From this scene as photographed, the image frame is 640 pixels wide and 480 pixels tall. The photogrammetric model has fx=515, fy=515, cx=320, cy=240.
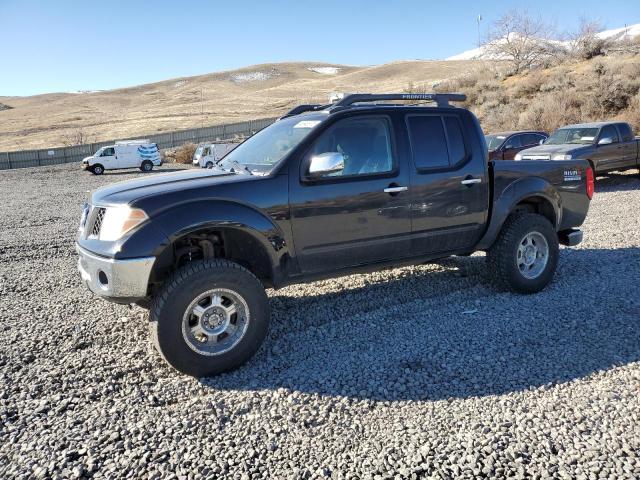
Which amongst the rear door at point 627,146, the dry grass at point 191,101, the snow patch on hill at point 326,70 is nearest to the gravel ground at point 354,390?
the rear door at point 627,146

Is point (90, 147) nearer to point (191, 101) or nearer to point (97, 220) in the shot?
point (97, 220)

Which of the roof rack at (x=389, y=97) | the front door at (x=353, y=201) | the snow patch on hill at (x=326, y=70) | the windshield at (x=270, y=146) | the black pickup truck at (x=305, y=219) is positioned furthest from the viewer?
the snow patch on hill at (x=326, y=70)

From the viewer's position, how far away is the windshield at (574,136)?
525 inches

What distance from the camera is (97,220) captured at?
396 cm

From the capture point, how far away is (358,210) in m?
4.35

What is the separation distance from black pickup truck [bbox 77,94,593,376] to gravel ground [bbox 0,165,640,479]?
1.40 feet

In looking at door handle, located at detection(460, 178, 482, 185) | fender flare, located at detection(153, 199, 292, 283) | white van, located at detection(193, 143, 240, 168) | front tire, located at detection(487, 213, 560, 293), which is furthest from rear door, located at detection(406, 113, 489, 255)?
white van, located at detection(193, 143, 240, 168)

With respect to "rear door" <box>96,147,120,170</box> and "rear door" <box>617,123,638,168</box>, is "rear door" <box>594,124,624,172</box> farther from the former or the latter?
"rear door" <box>96,147,120,170</box>

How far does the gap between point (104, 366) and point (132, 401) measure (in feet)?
2.17

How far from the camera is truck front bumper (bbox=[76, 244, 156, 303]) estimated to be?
11.7ft

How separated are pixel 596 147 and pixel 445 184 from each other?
1023cm

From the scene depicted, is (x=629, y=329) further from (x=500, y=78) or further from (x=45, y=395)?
(x=500, y=78)

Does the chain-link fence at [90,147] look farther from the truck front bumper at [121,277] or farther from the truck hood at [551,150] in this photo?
the truck front bumper at [121,277]

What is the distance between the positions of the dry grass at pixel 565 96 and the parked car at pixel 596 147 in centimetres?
869
